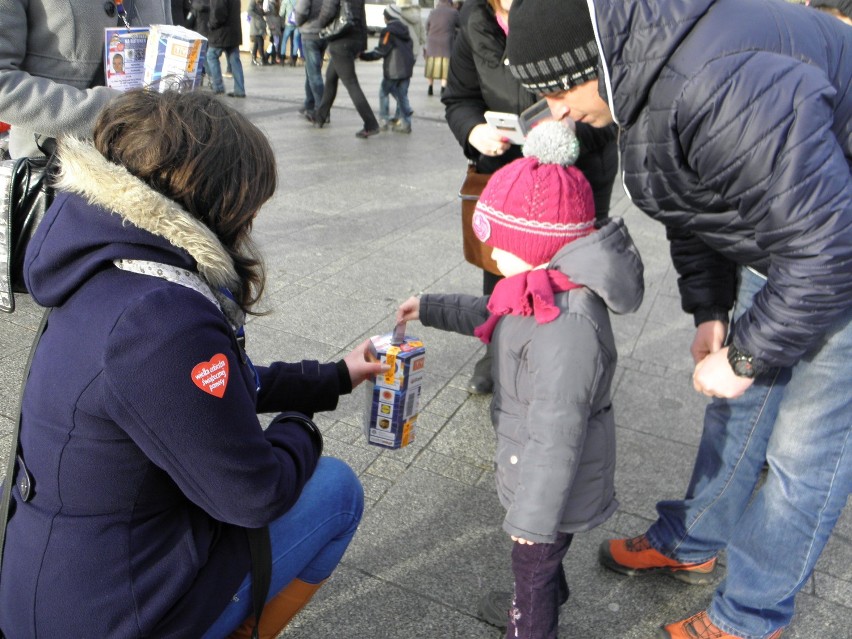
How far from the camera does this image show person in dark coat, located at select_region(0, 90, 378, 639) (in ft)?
4.53

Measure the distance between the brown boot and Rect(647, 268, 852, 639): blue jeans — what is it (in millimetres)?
1158

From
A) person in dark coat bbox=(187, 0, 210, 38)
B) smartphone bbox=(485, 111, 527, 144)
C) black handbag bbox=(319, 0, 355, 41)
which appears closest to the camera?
smartphone bbox=(485, 111, 527, 144)

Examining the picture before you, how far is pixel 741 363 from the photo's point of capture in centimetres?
182

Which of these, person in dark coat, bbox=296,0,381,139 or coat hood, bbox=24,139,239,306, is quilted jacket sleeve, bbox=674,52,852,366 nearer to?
coat hood, bbox=24,139,239,306

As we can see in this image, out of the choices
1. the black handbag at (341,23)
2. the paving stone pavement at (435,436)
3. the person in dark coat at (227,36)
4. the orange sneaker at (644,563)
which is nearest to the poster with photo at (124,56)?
the paving stone pavement at (435,436)

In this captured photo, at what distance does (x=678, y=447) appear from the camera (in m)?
3.21

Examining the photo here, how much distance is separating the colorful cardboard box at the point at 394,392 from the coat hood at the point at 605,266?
493 mm

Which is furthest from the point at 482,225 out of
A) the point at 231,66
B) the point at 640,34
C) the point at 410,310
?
the point at 231,66

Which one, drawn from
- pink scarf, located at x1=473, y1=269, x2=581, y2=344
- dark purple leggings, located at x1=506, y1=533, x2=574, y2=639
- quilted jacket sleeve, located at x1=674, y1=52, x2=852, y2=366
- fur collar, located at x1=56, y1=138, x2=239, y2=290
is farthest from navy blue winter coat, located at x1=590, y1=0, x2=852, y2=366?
fur collar, located at x1=56, y1=138, x2=239, y2=290

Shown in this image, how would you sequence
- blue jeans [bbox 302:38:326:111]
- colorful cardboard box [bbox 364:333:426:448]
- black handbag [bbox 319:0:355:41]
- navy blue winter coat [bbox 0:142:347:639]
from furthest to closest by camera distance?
blue jeans [bbox 302:38:326:111], black handbag [bbox 319:0:355:41], colorful cardboard box [bbox 364:333:426:448], navy blue winter coat [bbox 0:142:347:639]

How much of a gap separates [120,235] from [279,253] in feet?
11.7

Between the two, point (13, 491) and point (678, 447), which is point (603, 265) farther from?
point (678, 447)

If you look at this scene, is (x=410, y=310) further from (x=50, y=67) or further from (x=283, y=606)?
(x=50, y=67)

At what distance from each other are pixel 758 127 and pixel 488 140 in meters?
1.63
